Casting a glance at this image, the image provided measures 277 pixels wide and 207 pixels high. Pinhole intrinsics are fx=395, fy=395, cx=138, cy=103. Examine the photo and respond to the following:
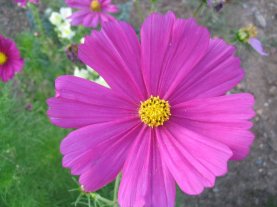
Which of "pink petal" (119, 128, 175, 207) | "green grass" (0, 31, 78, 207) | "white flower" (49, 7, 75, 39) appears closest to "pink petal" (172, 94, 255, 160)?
"pink petal" (119, 128, 175, 207)

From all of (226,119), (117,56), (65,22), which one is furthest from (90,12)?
(226,119)

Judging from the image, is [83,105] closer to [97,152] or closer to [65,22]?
[97,152]

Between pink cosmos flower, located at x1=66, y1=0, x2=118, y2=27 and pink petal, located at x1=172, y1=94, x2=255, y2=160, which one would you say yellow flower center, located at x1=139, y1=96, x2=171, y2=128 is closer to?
pink petal, located at x1=172, y1=94, x2=255, y2=160

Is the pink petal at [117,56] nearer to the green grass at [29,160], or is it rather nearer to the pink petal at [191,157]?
the pink petal at [191,157]

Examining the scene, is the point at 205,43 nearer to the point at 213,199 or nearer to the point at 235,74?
the point at 235,74

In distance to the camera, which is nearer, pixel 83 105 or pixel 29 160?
pixel 83 105

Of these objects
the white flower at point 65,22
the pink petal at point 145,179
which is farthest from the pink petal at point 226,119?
the white flower at point 65,22
